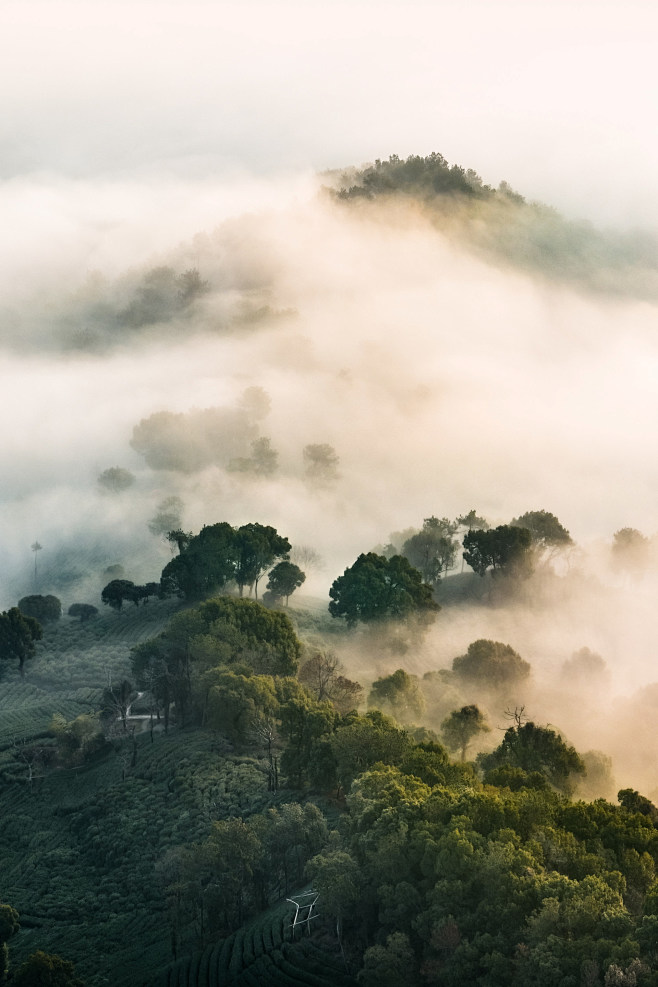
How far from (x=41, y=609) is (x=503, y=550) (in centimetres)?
6711

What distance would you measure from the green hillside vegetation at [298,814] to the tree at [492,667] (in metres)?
0.23

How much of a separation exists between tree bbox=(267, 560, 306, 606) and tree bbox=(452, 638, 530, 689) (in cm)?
3103

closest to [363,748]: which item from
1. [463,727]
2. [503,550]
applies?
[463,727]

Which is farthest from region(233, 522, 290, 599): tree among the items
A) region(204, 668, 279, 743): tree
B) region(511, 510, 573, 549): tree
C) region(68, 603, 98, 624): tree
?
region(204, 668, 279, 743): tree

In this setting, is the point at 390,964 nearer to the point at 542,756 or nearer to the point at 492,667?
the point at 542,756

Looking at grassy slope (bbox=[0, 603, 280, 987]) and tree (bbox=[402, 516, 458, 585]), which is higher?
tree (bbox=[402, 516, 458, 585])

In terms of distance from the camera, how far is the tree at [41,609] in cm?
14525

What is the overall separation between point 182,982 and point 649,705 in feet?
222

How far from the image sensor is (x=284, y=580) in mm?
140375

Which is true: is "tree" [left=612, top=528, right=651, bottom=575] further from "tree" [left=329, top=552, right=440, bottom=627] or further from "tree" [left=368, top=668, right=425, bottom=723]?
"tree" [left=368, top=668, right=425, bottom=723]

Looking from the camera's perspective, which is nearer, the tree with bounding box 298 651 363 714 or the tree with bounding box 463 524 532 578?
the tree with bounding box 298 651 363 714

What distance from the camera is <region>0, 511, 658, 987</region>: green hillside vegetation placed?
201ft

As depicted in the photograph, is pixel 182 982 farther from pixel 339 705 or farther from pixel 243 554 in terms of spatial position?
pixel 243 554

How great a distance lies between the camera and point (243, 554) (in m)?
139
